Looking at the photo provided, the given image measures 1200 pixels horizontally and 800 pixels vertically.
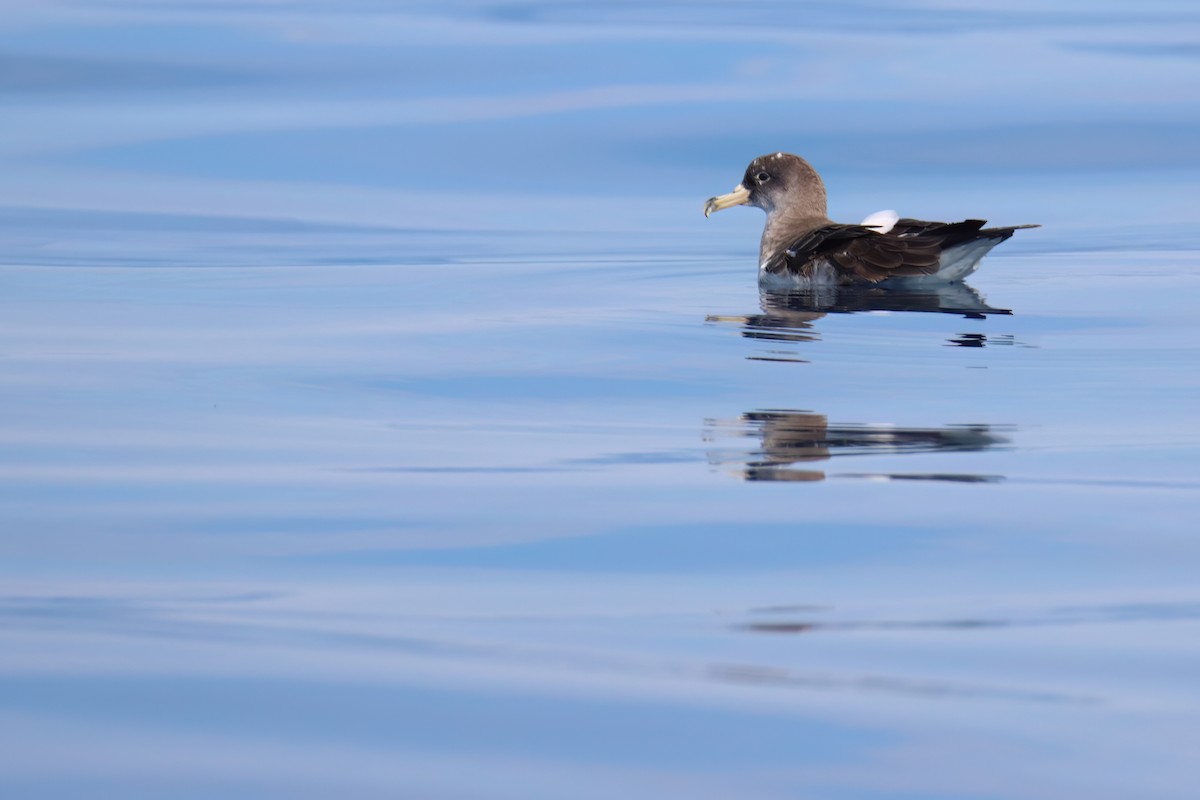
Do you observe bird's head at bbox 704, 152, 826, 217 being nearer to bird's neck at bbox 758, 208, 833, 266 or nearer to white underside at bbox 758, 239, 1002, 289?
bird's neck at bbox 758, 208, 833, 266

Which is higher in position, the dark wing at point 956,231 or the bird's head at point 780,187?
the bird's head at point 780,187

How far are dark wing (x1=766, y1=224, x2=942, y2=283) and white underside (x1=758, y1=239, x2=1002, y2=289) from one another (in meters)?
0.03

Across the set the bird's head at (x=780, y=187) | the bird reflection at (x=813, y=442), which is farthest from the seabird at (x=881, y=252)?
the bird reflection at (x=813, y=442)

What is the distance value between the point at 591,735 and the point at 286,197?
10189mm

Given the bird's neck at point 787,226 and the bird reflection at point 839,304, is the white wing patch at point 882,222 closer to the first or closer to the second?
the bird reflection at point 839,304

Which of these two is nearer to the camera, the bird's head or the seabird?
the seabird

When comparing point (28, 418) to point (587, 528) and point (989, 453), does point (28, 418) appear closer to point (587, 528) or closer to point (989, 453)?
point (587, 528)

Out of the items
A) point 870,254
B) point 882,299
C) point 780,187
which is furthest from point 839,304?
point 780,187

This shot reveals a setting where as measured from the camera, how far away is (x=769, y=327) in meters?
7.85

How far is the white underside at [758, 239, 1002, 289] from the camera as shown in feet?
29.8

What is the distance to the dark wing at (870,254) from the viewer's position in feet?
29.7

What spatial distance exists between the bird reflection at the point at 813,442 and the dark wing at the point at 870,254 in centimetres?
338

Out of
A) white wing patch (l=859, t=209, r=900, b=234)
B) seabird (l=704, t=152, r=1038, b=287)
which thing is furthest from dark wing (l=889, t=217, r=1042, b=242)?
white wing patch (l=859, t=209, r=900, b=234)

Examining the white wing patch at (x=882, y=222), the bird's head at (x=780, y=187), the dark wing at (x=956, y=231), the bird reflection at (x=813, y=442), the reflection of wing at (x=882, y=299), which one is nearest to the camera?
the bird reflection at (x=813, y=442)
